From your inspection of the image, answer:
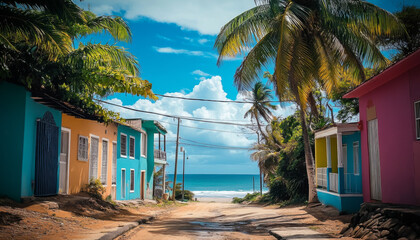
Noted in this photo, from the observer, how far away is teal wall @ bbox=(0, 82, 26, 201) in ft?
44.5

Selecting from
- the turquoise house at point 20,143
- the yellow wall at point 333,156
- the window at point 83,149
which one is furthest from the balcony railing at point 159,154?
the turquoise house at point 20,143

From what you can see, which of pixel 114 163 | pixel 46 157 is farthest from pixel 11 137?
pixel 114 163

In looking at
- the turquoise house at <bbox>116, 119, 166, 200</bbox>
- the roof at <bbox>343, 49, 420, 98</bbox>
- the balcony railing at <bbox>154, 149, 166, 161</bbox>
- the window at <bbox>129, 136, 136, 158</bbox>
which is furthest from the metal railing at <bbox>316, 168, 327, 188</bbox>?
the balcony railing at <bbox>154, 149, 166, 161</bbox>

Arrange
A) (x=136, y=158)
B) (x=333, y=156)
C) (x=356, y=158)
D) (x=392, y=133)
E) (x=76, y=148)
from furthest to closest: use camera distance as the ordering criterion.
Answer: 1. (x=136, y=158)
2. (x=333, y=156)
3. (x=356, y=158)
4. (x=76, y=148)
5. (x=392, y=133)

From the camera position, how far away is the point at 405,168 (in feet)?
39.4

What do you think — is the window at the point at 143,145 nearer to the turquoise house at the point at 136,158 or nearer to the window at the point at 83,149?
the turquoise house at the point at 136,158

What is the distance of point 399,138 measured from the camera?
12312mm

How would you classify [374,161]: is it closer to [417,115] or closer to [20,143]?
[417,115]

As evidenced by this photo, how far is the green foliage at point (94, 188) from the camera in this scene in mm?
19997

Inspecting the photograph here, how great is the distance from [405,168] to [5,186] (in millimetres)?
12028

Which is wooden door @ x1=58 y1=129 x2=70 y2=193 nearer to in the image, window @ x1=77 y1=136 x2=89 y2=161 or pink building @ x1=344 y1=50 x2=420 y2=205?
window @ x1=77 y1=136 x2=89 y2=161

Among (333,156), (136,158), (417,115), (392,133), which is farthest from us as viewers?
(136,158)

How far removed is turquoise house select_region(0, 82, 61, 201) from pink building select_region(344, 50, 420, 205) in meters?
11.0

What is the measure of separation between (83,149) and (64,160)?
1963 mm
